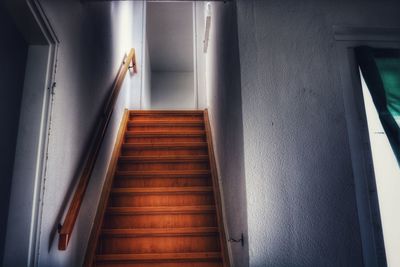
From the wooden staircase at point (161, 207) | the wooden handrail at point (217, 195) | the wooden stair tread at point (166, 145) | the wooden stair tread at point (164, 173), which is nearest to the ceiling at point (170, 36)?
the wooden handrail at point (217, 195)

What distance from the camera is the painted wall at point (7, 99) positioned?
5.53 feet

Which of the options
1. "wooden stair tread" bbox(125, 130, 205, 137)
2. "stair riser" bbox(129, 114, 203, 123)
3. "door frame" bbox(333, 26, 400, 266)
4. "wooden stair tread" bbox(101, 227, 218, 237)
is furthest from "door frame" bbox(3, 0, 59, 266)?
"stair riser" bbox(129, 114, 203, 123)

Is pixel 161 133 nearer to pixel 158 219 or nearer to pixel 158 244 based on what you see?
pixel 158 219

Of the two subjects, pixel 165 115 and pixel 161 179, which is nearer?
pixel 161 179

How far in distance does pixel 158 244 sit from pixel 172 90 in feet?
20.1

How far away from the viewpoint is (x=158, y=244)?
2951 mm

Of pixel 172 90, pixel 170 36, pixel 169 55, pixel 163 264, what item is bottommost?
pixel 163 264

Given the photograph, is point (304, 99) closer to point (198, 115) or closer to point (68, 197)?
point (68, 197)

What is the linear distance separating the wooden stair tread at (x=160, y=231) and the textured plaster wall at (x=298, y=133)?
1342 millimetres

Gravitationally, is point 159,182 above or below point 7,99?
below

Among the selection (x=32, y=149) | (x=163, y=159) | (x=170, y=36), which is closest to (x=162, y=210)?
(x=163, y=159)

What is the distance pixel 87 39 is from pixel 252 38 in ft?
4.84

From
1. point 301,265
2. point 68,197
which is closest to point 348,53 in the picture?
point 301,265

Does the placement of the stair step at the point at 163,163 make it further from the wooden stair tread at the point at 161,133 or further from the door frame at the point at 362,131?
the door frame at the point at 362,131
